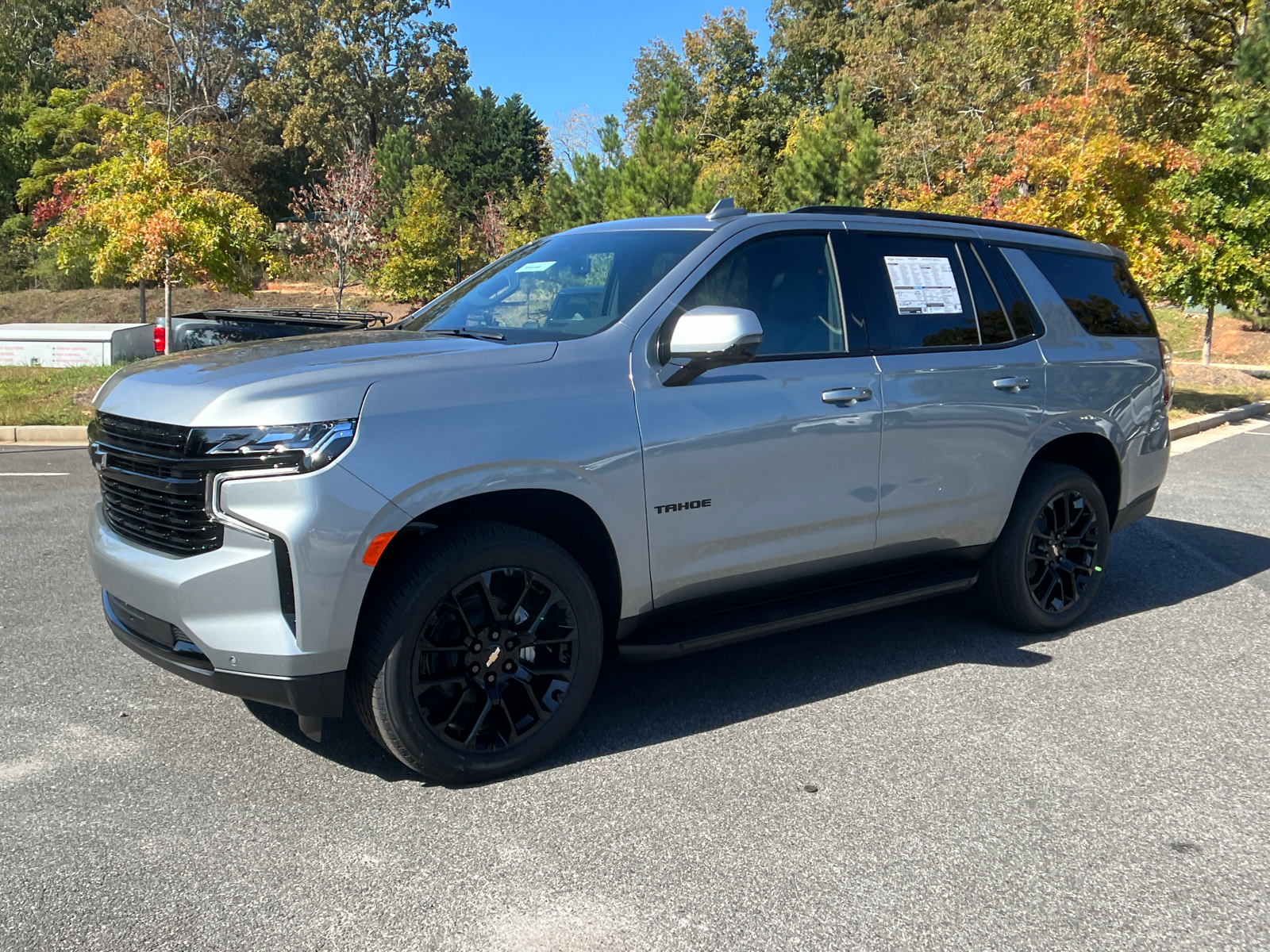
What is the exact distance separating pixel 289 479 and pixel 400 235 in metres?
30.5

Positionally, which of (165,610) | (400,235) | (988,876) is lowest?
(988,876)

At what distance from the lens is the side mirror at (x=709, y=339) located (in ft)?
12.0

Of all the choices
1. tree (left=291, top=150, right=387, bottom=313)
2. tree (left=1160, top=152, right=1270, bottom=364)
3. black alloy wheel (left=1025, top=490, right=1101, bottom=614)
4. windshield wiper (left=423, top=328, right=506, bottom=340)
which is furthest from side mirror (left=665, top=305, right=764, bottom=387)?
tree (left=291, top=150, right=387, bottom=313)

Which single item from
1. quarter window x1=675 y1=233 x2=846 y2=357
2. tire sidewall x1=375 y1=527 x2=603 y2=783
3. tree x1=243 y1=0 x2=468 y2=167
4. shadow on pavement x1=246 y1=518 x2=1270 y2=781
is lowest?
shadow on pavement x1=246 y1=518 x2=1270 y2=781

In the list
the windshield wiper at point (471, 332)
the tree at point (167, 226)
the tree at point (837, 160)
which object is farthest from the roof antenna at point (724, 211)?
the tree at point (837, 160)

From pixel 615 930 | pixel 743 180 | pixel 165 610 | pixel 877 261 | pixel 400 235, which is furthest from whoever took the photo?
pixel 743 180

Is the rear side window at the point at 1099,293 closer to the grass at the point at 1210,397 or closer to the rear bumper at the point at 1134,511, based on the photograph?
the rear bumper at the point at 1134,511

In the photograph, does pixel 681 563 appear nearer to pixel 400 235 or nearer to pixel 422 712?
pixel 422 712

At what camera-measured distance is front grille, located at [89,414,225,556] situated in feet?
10.7

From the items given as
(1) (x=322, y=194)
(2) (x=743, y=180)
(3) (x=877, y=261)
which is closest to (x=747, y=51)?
(2) (x=743, y=180)

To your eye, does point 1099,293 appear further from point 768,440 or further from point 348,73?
point 348,73

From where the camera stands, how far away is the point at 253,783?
3570 mm

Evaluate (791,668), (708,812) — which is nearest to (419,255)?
(791,668)

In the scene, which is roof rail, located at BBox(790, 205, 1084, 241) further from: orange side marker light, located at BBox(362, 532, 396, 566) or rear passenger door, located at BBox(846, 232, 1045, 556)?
orange side marker light, located at BBox(362, 532, 396, 566)
